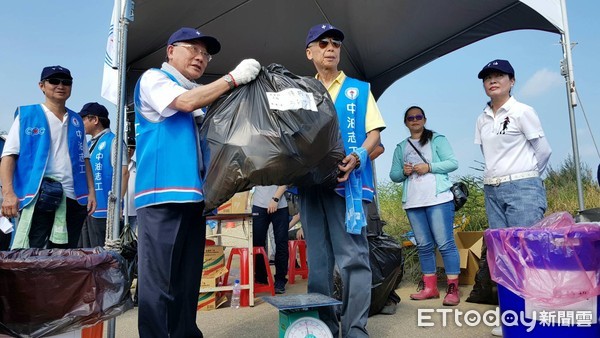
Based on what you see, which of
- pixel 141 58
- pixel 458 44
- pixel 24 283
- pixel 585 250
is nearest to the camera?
pixel 24 283

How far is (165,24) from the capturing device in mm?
3934

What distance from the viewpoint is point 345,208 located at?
2.26 m

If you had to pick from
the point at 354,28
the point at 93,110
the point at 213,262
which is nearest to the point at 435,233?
the point at 213,262

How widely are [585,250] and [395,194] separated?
589cm

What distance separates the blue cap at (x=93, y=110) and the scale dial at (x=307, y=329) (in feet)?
9.30

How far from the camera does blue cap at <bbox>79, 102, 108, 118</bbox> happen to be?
3824 mm

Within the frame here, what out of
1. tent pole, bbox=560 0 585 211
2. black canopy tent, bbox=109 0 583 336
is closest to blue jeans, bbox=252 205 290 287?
black canopy tent, bbox=109 0 583 336

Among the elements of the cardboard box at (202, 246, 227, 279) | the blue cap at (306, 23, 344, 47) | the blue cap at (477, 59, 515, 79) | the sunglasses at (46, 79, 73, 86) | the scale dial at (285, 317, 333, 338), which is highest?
the blue cap at (306, 23, 344, 47)

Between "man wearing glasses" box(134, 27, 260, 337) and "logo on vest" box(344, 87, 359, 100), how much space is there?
61 centimetres

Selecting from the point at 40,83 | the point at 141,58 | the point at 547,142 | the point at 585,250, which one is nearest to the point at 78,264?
the point at 40,83

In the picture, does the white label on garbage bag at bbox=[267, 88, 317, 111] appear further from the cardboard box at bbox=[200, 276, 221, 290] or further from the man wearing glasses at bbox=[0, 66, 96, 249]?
the cardboard box at bbox=[200, 276, 221, 290]

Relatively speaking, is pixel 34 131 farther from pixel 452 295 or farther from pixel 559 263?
pixel 452 295

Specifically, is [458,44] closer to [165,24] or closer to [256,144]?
[165,24]

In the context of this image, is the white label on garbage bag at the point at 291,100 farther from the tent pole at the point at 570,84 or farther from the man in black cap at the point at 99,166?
the tent pole at the point at 570,84
